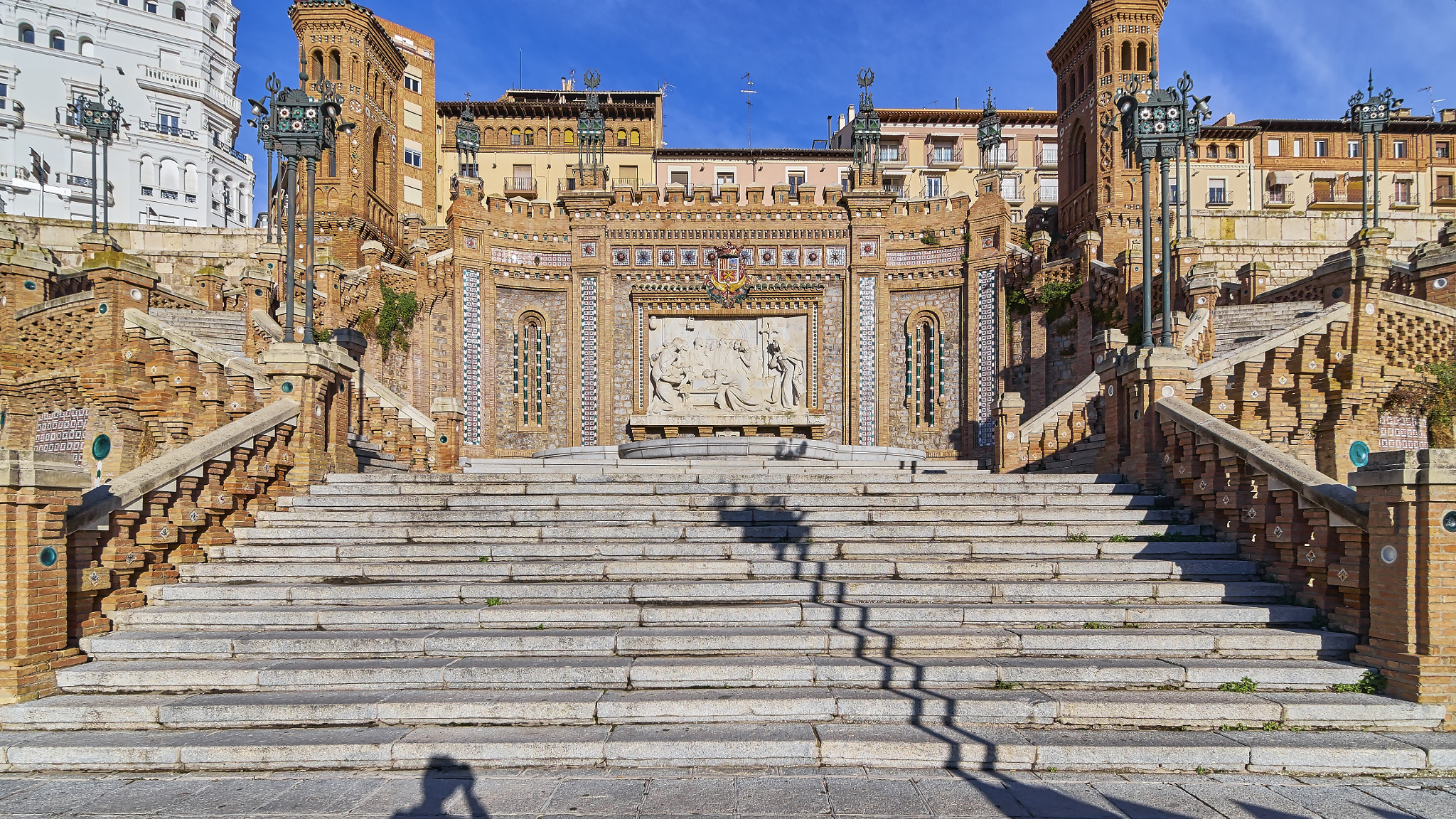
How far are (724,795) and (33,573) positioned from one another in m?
6.49

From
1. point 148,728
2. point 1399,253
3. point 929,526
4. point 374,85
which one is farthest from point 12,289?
point 1399,253

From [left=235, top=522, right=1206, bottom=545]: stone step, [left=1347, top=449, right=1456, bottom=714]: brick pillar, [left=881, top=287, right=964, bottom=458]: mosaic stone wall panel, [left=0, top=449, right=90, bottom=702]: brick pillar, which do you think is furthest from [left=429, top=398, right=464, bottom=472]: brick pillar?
[left=1347, top=449, right=1456, bottom=714]: brick pillar

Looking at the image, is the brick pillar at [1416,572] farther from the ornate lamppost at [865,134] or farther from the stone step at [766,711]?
the ornate lamppost at [865,134]

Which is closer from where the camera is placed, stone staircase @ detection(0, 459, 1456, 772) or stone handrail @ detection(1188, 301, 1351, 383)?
stone staircase @ detection(0, 459, 1456, 772)

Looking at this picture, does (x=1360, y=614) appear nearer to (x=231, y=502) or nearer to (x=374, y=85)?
(x=231, y=502)

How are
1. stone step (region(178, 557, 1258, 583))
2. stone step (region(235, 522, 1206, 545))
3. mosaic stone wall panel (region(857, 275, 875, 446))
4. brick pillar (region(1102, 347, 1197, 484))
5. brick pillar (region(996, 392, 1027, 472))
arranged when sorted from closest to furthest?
stone step (region(178, 557, 1258, 583)) → stone step (region(235, 522, 1206, 545)) → brick pillar (region(1102, 347, 1197, 484)) → brick pillar (region(996, 392, 1027, 472)) → mosaic stone wall panel (region(857, 275, 875, 446))

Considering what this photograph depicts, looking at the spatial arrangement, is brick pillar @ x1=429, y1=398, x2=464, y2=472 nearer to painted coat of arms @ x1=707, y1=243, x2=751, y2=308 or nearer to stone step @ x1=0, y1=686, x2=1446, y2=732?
stone step @ x1=0, y1=686, x2=1446, y2=732

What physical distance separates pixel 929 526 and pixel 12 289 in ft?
69.8

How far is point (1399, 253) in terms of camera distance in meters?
23.6

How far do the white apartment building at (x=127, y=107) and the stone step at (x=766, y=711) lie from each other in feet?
170

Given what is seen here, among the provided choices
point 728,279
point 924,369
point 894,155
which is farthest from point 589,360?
point 894,155

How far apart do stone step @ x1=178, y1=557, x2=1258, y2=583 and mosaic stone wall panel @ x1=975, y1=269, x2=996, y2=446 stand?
14687 millimetres

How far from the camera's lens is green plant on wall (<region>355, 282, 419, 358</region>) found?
79.8ft

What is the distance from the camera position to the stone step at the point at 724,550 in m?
9.32
